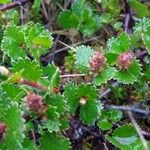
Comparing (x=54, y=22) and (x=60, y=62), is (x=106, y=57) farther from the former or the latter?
(x=54, y=22)

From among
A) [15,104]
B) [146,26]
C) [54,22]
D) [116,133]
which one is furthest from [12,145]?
[54,22]

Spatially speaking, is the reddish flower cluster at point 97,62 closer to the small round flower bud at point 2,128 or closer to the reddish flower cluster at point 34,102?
the reddish flower cluster at point 34,102

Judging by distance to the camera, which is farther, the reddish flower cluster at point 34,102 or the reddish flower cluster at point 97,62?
the reddish flower cluster at point 97,62

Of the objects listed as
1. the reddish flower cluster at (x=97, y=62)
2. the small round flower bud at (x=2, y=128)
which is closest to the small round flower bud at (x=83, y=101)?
the reddish flower cluster at (x=97, y=62)

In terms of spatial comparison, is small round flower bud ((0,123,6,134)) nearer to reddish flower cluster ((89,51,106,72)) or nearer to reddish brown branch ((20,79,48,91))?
reddish brown branch ((20,79,48,91))

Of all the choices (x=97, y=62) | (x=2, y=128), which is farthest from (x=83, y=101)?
(x=2, y=128)

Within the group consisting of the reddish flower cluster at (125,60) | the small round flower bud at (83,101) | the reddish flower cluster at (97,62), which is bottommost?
the small round flower bud at (83,101)

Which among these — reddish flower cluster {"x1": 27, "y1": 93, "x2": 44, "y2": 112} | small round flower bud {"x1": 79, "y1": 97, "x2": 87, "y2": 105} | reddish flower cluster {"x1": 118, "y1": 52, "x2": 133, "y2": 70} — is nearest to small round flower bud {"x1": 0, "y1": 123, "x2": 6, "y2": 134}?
reddish flower cluster {"x1": 27, "y1": 93, "x2": 44, "y2": 112}
